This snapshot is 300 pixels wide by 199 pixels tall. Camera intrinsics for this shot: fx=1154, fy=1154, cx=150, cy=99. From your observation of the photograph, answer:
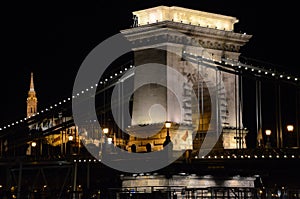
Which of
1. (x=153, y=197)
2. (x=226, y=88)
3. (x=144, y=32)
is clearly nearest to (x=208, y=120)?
(x=226, y=88)

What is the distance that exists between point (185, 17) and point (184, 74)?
364 centimetres

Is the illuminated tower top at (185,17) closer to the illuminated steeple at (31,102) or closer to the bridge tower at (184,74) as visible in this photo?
the bridge tower at (184,74)

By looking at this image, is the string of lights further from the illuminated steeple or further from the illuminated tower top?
the illuminated steeple

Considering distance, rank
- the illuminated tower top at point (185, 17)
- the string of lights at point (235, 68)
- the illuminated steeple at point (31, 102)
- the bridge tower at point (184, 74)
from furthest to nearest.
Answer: the illuminated steeple at point (31, 102)
the illuminated tower top at point (185, 17)
the bridge tower at point (184, 74)
the string of lights at point (235, 68)

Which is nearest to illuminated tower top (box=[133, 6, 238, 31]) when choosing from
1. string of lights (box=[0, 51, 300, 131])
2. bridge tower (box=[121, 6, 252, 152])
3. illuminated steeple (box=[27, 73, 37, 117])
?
bridge tower (box=[121, 6, 252, 152])

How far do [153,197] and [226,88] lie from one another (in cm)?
2001

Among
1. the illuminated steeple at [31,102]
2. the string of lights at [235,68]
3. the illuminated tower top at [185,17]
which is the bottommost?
the string of lights at [235,68]

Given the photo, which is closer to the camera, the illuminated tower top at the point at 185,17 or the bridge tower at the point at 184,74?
the bridge tower at the point at 184,74

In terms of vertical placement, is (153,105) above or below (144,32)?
below

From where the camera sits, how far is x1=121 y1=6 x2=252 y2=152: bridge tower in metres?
72.5

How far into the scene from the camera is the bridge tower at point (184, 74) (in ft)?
238

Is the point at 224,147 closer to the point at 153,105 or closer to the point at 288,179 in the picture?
the point at 153,105

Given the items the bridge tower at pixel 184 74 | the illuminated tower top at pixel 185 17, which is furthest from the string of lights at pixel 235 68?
the illuminated tower top at pixel 185 17

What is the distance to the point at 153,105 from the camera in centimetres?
7294
